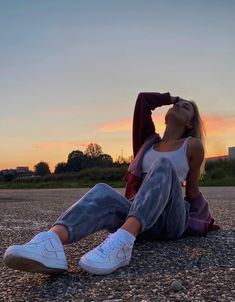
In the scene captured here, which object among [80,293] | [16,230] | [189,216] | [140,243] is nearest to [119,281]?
[80,293]

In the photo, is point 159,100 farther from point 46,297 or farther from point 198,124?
point 46,297

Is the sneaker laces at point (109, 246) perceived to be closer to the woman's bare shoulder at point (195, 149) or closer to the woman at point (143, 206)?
the woman at point (143, 206)

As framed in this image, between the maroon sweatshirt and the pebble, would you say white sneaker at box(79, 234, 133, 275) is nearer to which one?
the pebble

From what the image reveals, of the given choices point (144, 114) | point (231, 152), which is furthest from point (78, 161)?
point (144, 114)

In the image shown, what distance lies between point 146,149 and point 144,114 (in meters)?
0.45

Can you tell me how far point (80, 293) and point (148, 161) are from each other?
1.50 m

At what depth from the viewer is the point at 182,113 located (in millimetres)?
3748

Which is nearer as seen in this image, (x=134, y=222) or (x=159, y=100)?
(x=134, y=222)

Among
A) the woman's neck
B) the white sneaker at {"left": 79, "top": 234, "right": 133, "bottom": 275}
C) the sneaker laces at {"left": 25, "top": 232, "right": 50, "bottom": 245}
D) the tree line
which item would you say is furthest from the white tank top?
the tree line

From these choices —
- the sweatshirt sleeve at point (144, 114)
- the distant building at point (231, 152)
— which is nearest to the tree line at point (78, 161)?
the distant building at point (231, 152)

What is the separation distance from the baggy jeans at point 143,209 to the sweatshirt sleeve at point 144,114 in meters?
0.81

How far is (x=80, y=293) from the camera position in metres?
2.33

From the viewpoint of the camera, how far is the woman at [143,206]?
2.58 m

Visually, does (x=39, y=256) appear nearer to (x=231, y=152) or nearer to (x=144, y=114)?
(x=144, y=114)
